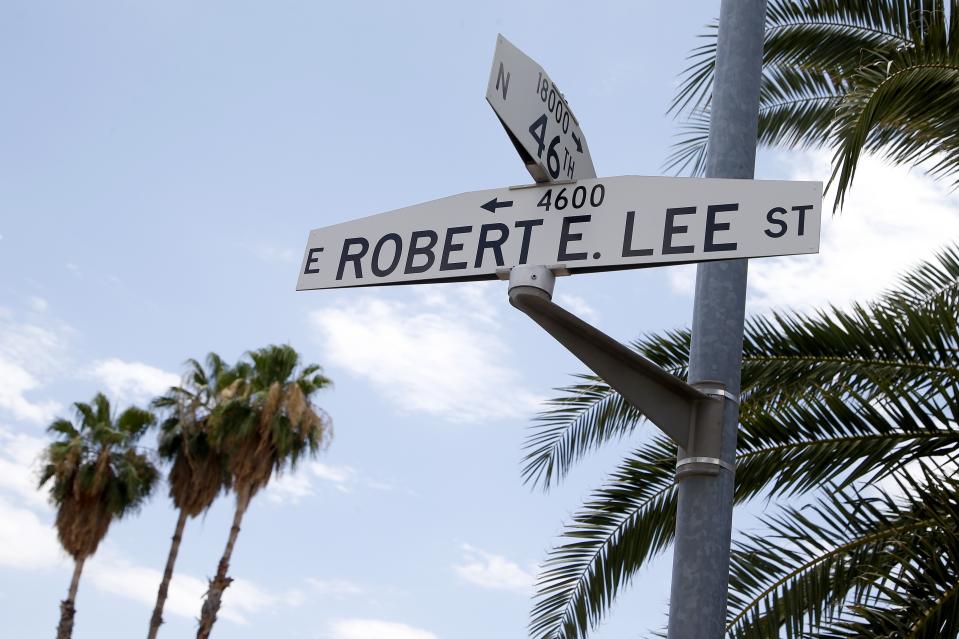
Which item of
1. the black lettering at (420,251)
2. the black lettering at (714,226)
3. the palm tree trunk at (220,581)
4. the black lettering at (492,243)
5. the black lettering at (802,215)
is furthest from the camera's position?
the palm tree trunk at (220,581)

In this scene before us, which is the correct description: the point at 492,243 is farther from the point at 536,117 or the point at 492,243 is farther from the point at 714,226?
the point at 714,226

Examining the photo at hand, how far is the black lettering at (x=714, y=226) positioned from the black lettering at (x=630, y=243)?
15 centimetres

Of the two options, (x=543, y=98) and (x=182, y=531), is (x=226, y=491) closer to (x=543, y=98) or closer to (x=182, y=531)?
(x=182, y=531)

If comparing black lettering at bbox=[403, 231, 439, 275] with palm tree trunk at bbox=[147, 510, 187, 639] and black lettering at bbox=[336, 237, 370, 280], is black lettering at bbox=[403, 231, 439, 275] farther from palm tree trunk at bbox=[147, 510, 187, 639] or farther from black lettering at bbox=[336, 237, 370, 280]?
palm tree trunk at bbox=[147, 510, 187, 639]

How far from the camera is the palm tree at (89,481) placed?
28391 millimetres

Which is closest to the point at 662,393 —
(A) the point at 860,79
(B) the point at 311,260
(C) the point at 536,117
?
(C) the point at 536,117

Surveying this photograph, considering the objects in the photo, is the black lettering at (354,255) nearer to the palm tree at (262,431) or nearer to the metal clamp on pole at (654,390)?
the metal clamp on pole at (654,390)

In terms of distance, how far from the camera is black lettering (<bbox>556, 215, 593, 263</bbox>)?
9.73 feet

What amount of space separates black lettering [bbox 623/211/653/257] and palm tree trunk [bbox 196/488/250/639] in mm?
24609

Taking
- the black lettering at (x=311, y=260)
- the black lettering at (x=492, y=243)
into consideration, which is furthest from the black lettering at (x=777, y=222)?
the black lettering at (x=311, y=260)

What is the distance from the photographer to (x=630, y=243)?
2.94 meters

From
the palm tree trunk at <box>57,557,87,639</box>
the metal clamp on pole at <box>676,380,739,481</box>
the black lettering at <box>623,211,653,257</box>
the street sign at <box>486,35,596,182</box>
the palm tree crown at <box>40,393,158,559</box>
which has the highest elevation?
the palm tree crown at <box>40,393,158,559</box>

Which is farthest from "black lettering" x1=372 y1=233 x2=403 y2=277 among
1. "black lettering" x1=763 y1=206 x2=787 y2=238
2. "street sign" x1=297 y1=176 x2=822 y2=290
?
"black lettering" x1=763 y1=206 x2=787 y2=238

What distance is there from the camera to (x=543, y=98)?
3.14 m
